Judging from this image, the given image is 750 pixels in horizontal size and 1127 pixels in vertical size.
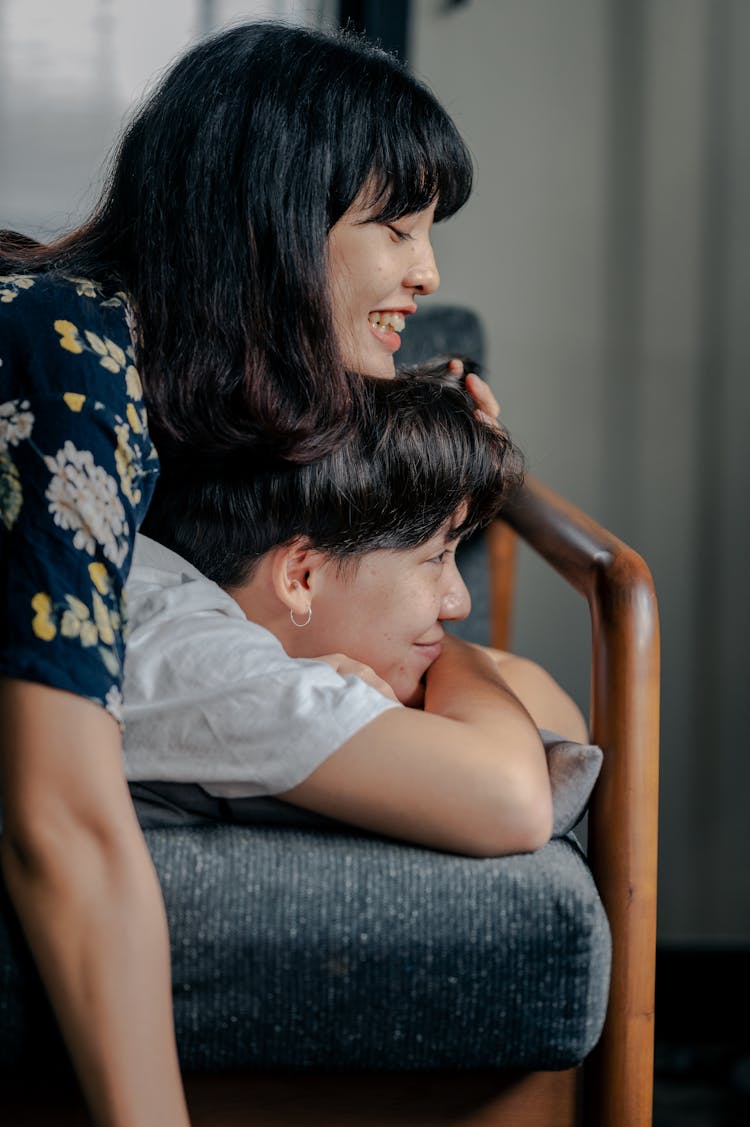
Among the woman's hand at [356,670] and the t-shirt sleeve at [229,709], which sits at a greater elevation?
the t-shirt sleeve at [229,709]

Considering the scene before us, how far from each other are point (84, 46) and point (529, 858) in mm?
1421

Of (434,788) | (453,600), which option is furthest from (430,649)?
(434,788)

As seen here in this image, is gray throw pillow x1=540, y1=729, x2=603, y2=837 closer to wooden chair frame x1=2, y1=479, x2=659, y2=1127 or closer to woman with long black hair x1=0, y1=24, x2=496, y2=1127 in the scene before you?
wooden chair frame x1=2, y1=479, x2=659, y2=1127

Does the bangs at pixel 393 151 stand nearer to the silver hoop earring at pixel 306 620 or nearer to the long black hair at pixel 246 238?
the long black hair at pixel 246 238

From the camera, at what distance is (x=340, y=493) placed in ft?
3.08

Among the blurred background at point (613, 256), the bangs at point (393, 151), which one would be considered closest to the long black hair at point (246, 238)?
the bangs at point (393, 151)

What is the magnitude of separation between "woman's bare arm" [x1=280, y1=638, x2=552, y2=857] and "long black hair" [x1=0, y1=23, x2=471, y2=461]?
0.85 ft

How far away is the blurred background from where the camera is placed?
1.67 m

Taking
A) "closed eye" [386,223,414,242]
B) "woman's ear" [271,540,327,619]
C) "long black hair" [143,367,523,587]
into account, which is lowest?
"woman's ear" [271,540,327,619]

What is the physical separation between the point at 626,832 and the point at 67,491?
0.44 meters

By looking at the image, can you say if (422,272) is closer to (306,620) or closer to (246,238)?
(246,238)

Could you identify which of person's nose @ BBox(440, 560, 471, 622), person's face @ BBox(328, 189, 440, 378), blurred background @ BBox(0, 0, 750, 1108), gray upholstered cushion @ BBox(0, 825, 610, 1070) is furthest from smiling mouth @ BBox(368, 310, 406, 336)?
blurred background @ BBox(0, 0, 750, 1108)

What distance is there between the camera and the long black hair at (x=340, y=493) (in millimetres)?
941

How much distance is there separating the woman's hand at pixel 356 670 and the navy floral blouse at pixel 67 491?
20cm
